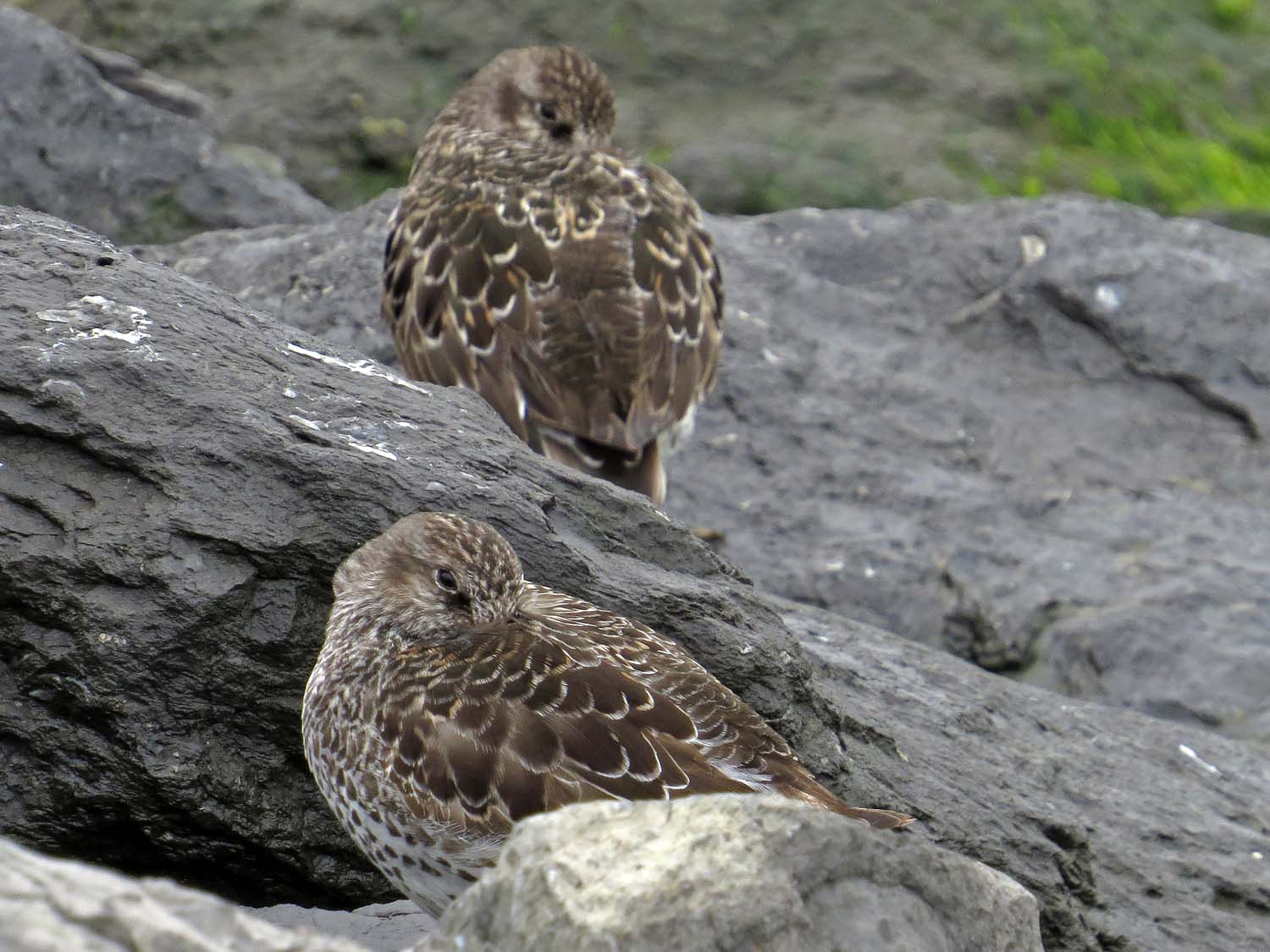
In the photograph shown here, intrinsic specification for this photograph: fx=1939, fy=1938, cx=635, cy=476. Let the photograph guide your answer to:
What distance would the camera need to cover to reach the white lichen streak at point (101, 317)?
5.38 meters

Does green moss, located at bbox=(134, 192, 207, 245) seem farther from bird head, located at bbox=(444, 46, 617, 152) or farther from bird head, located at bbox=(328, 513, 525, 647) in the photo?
bird head, located at bbox=(328, 513, 525, 647)

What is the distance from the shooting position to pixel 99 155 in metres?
9.74

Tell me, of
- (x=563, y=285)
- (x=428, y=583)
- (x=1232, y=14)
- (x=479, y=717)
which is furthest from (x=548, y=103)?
(x=1232, y=14)

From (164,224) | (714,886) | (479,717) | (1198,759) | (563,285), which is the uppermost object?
(714,886)

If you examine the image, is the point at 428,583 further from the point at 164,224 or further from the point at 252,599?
the point at 164,224

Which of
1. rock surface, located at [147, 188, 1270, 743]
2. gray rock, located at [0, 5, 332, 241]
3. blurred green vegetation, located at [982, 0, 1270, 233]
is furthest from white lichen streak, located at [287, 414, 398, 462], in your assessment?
blurred green vegetation, located at [982, 0, 1270, 233]

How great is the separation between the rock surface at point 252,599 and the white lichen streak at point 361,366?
0.01 metres

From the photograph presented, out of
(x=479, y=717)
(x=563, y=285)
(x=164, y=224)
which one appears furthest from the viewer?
(x=164, y=224)

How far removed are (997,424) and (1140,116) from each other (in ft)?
17.5

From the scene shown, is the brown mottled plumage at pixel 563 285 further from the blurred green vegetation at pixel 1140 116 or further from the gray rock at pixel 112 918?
the blurred green vegetation at pixel 1140 116

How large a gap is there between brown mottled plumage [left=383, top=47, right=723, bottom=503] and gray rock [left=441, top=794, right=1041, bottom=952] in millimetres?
3544

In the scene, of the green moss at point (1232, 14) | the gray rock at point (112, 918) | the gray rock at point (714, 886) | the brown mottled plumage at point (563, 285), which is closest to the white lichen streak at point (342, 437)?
the brown mottled plumage at point (563, 285)

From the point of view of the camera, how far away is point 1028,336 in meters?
10.1

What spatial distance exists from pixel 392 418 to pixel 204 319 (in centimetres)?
63
